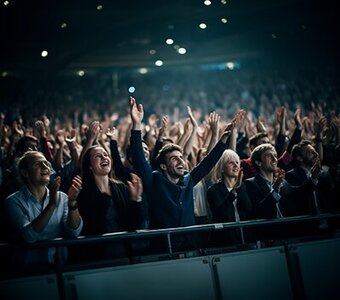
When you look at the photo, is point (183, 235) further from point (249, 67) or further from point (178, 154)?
point (249, 67)

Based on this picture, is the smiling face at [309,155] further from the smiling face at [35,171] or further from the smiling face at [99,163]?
the smiling face at [35,171]

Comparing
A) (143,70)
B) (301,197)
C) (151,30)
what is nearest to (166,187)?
(301,197)

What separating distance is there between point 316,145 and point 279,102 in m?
11.0

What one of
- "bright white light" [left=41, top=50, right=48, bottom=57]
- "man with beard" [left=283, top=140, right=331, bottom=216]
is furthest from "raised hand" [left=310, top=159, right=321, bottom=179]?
"bright white light" [left=41, top=50, right=48, bottom=57]

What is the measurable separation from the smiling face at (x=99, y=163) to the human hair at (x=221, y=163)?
1194 mm

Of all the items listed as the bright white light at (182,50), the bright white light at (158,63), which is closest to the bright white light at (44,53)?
the bright white light at (182,50)

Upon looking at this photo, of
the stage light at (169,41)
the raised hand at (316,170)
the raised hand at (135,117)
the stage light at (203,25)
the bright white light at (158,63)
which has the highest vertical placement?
the bright white light at (158,63)

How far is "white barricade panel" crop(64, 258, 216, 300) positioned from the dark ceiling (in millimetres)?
10328

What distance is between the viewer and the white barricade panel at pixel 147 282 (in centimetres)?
404

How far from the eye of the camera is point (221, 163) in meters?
5.55

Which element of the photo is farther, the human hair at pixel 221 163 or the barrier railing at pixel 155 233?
the human hair at pixel 221 163

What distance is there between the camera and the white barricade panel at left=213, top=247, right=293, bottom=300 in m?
4.50

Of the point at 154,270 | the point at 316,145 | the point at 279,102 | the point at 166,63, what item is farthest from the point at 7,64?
the point at 154,270

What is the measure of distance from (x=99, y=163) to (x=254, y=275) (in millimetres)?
1578
